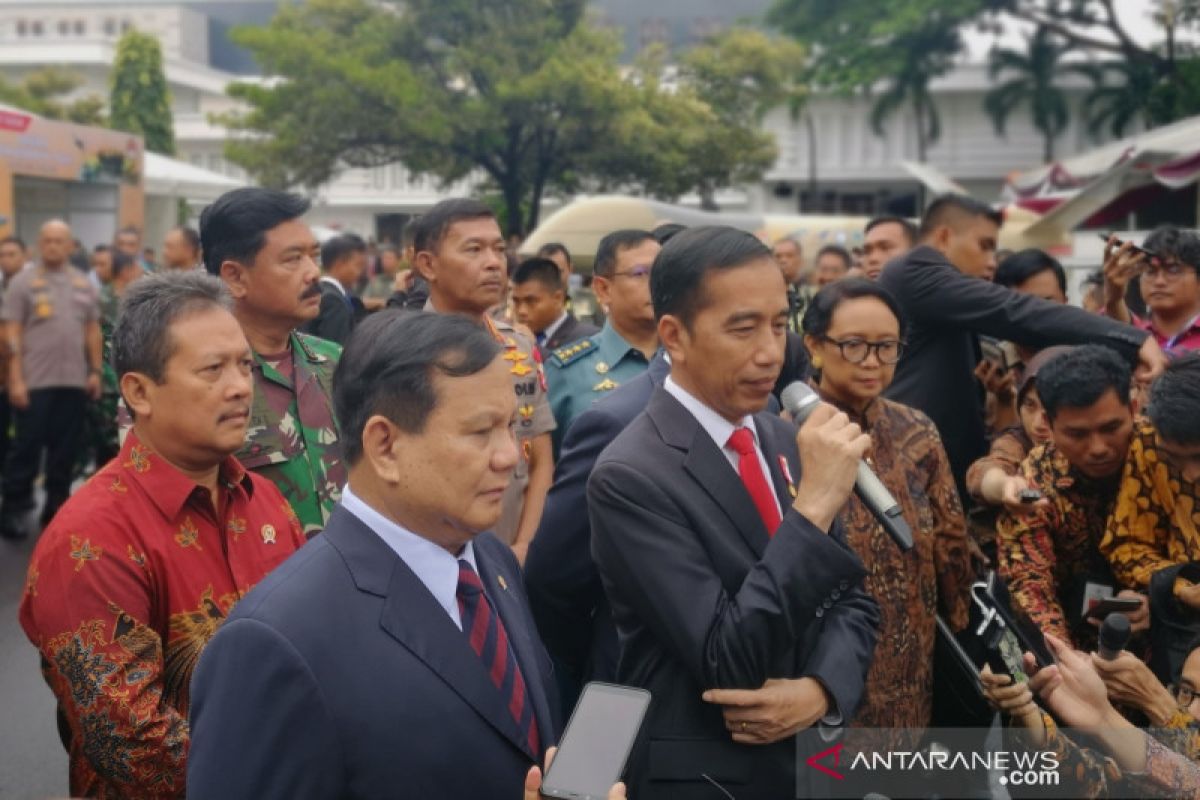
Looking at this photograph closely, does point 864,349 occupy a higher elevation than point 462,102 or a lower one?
lower

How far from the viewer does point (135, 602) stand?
2725 mm

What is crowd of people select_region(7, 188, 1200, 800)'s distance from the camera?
214cm

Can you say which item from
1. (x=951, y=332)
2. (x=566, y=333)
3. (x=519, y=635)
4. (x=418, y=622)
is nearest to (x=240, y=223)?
(x=519, y=635)

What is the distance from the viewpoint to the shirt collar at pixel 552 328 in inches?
281

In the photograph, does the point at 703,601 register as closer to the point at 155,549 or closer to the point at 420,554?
the point at 420,554

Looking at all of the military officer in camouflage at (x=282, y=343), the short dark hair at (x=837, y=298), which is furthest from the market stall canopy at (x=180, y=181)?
the short dark hair at (x=837, y=298)

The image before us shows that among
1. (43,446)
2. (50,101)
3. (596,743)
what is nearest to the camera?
(596,743)

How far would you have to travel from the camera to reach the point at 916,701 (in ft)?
11.7

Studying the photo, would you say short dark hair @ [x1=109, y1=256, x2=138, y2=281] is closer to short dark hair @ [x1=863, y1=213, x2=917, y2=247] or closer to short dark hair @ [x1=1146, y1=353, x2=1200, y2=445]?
short dark hair @ [x1=863, y1=213, x2=917, y2=247]

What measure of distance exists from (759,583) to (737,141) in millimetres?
30162

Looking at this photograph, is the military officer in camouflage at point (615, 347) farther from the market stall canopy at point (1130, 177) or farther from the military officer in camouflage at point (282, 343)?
the market stall canopy at point (1130, 177)

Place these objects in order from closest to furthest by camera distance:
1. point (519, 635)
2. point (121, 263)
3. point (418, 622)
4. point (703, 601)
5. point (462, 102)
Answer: point (418, 622) → point (519, 635) → point (703, 601) → point (121, 263) → point (462, 102)

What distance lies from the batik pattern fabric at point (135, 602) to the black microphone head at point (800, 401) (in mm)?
1208

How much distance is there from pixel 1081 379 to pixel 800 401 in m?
1.41
